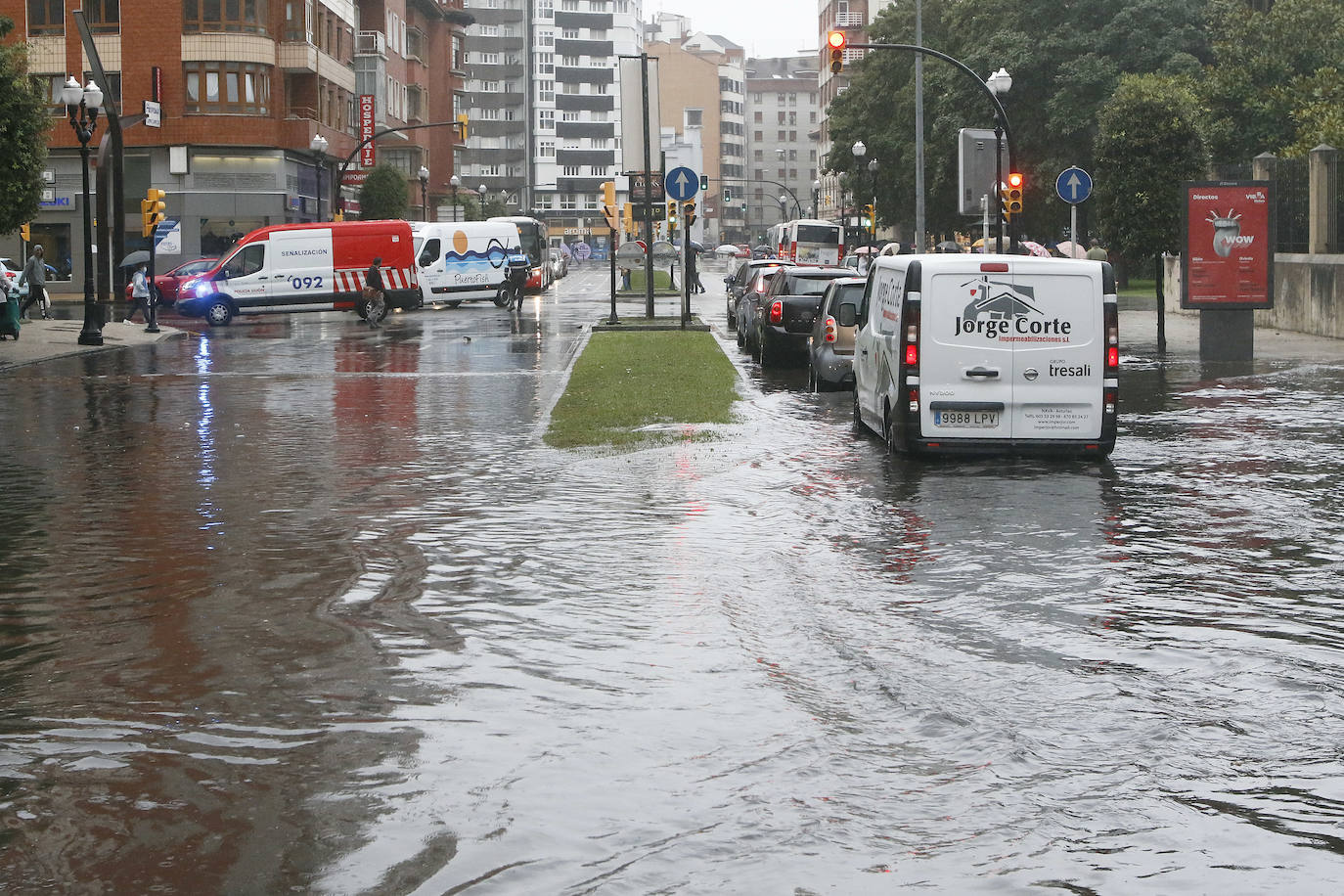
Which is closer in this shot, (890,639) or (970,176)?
(890,639)

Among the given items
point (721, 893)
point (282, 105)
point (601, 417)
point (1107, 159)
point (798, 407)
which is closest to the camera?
point (721, 893)

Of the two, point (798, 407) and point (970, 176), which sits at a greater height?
point (970, 176)

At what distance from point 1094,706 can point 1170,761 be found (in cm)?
81

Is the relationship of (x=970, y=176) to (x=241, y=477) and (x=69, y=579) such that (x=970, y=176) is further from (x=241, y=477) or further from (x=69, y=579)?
(x=69, y=579)

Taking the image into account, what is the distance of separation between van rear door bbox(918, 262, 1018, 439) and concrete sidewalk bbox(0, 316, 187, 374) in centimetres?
1780

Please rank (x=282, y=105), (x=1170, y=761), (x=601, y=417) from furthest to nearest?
(x=282, y=105) < (x=601, y=417) < (x=1170, y=761)

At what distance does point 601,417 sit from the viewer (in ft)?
62.4

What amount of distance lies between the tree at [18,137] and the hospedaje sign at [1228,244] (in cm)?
1978

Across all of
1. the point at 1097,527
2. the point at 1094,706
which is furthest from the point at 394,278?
the point at 1094,706

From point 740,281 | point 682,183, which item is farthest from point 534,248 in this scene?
point 682,183

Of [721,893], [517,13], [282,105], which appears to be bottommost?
[721,893]

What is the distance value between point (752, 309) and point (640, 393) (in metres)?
9.46

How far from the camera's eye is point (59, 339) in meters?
37.1

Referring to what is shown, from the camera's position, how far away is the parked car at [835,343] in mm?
23031
